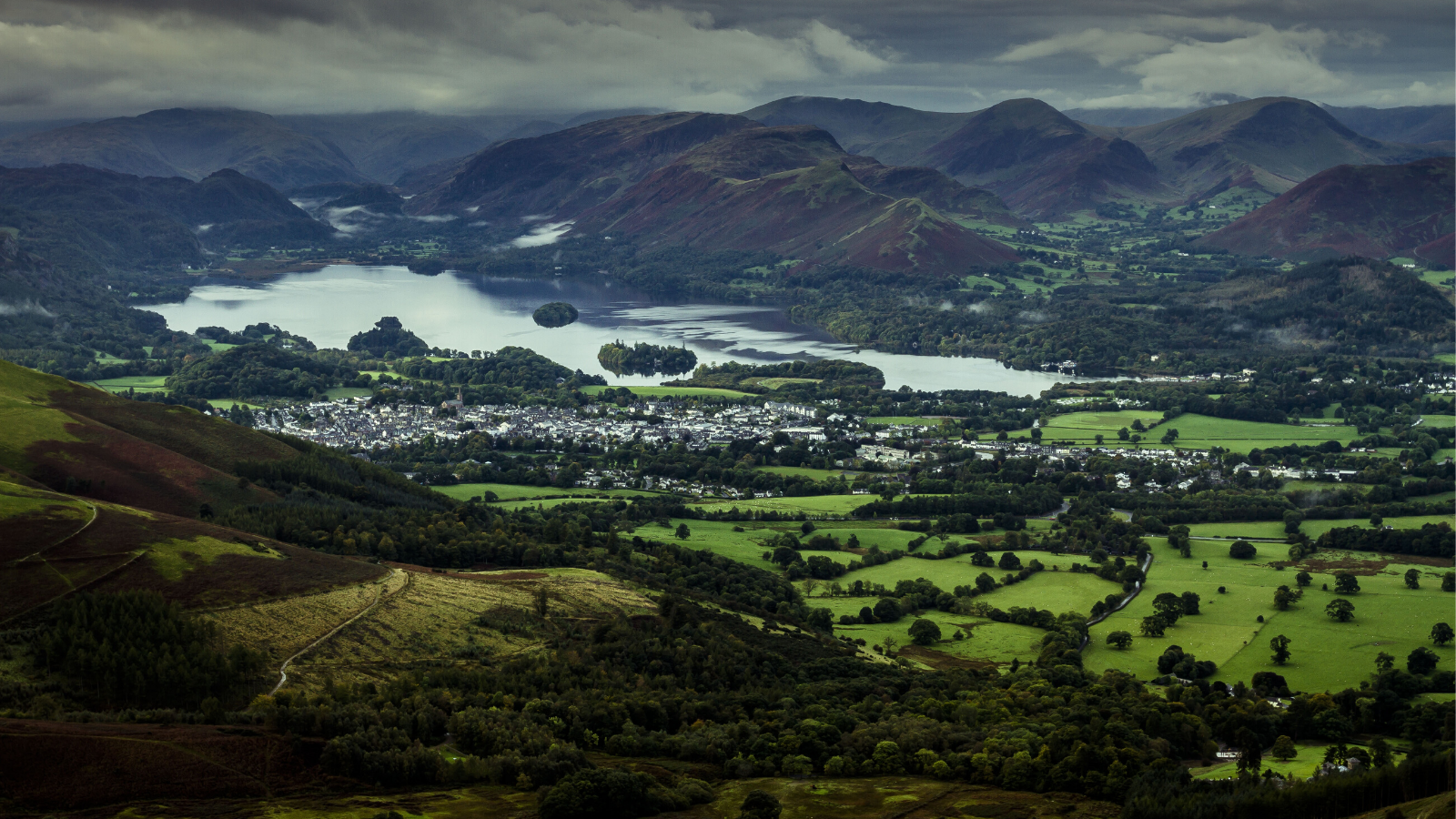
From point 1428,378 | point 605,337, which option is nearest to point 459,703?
point 1428,378

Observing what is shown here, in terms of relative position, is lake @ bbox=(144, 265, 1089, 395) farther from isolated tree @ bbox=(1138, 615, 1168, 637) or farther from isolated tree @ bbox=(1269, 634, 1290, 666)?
isolated tree @ bbox=(1269, 634, 1290, 666)

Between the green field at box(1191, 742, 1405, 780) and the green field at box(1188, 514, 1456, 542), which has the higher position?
the green field at box(1188, 514, 1456, 542)

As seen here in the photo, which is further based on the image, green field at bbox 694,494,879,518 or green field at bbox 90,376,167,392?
green field at bbox 90,376,167,392

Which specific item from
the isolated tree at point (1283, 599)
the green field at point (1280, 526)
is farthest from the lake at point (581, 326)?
the isolated tree at point (1283, 599)

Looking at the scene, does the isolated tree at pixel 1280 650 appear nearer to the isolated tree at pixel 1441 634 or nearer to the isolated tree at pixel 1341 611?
the isolated tree at pixel 1341 611

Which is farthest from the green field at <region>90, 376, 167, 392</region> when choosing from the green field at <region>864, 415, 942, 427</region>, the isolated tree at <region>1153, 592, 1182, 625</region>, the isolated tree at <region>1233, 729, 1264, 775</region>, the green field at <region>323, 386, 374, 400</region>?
the isolated tree at <region>1233, 729, 1264, 775</region>

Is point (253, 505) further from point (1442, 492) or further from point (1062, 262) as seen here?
point (1062, 262)

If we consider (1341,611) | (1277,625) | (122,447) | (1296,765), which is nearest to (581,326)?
(122,447)

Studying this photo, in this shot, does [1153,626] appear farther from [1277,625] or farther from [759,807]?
[759,807]
